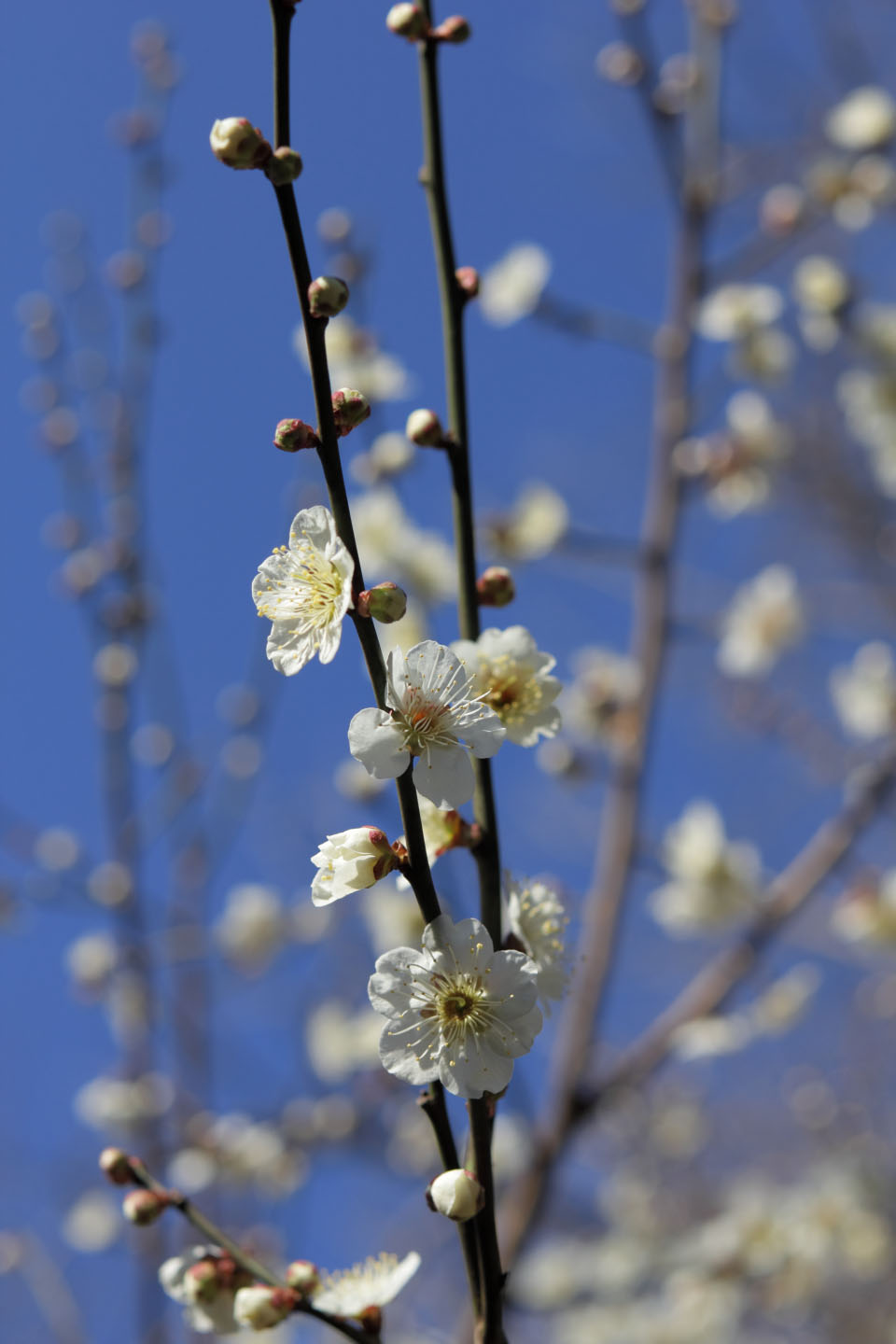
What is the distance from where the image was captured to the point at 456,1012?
1.01m

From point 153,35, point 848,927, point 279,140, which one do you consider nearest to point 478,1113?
point 279,140

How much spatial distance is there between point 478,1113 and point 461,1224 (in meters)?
0.09

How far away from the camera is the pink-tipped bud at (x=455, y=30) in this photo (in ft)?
4.57

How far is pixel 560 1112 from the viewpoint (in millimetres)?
2527

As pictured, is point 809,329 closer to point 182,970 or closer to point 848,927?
point 848,927

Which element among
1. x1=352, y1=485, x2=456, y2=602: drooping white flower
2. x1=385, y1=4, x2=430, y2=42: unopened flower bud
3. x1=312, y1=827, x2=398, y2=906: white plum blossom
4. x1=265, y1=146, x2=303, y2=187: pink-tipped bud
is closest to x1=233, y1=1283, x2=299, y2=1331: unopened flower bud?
x1=312, y1=827, x2=398, y2=906: white plum blossom

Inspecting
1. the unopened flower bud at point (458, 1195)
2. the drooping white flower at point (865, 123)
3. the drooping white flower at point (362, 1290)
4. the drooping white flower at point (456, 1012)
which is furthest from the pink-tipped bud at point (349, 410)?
the drooping white flower at point (865, 123)

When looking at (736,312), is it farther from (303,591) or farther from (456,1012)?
(456,1012)

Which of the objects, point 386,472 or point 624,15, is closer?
point 386,472

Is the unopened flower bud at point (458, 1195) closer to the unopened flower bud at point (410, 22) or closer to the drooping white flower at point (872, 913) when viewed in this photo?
the unopened flower bud at point (410, 22)

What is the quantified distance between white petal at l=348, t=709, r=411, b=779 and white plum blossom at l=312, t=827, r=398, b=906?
0.09 m

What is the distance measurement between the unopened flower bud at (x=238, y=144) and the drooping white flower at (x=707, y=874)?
2.62 metres

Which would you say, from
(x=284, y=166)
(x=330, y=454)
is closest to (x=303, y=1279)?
(x=330, y=454)

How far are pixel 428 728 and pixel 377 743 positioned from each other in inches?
4.5
